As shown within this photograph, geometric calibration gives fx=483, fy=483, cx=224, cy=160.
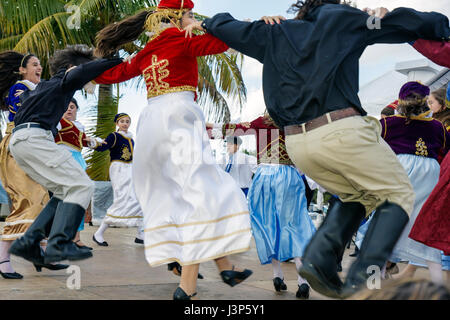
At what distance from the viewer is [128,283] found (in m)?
3.77

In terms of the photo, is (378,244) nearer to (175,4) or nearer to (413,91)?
(175,4)

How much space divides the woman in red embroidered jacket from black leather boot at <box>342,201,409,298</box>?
961 millimetres

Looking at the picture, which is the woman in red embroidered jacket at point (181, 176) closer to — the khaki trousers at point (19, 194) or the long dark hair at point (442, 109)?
the khaki trousers at point (19, 194)

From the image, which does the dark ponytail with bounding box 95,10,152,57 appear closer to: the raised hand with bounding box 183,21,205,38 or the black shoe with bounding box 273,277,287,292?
the raised hand with bounding box 183,21,205,38

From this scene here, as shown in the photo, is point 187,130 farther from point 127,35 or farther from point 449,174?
point 449,174

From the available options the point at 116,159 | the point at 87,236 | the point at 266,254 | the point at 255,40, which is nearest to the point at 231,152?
the point at 116,159

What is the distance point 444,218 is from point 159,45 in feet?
7.80

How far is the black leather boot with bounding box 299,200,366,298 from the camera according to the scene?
2.18 m

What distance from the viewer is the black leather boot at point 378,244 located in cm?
210

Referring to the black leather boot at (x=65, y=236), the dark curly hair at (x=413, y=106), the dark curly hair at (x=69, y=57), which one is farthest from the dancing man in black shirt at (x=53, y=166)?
the dark curly hair at (x=413, y=106)

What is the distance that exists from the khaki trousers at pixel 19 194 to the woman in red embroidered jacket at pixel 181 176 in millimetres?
1267

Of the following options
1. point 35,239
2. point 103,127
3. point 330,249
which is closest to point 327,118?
point 330,249

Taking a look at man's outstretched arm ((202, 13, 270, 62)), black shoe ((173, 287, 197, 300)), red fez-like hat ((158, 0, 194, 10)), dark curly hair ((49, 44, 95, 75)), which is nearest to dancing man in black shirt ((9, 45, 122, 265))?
dark curly hair ((49, 44, 95, 75))

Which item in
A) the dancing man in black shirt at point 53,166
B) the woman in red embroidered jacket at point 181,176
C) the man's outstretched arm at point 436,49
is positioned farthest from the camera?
the dancing man in black shirt at point 53,166
